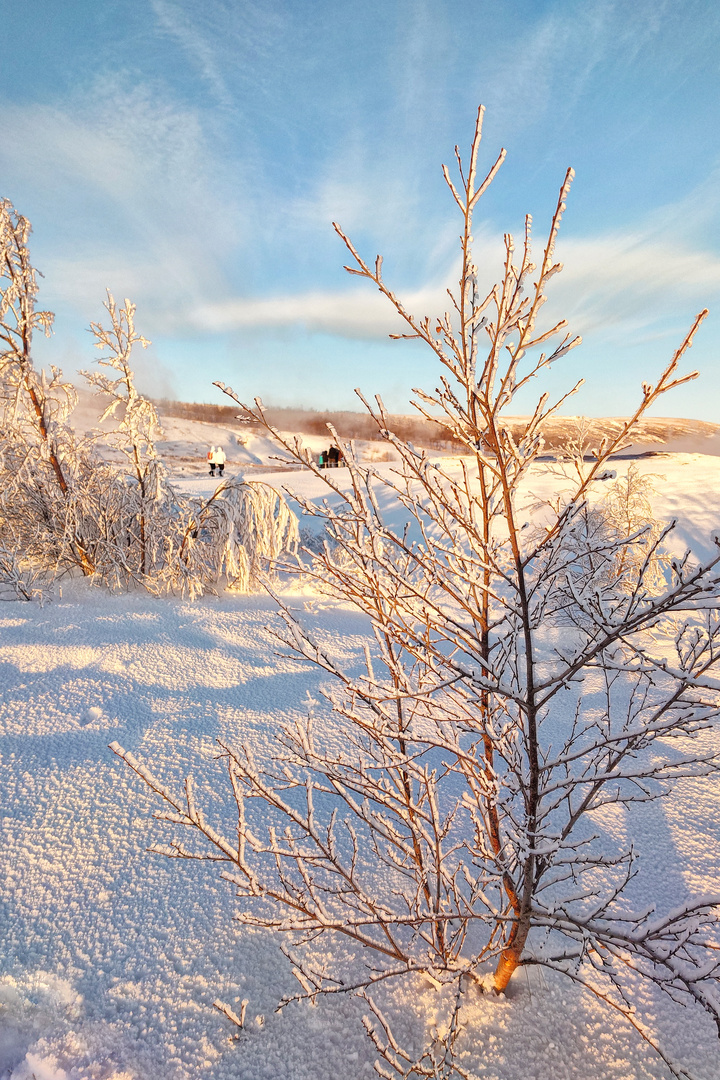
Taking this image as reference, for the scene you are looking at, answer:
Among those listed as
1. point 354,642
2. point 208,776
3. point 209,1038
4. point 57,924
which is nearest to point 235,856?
point 209,1038

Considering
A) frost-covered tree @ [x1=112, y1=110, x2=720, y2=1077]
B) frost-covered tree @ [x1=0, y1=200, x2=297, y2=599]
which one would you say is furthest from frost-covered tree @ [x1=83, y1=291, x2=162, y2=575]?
frost-covered tree @ [x1=112, y1=110, x2=720, y2=1077]

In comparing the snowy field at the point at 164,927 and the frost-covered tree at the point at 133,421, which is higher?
the frost-covered tree at the point at 133,421

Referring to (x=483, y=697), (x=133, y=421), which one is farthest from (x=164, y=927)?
(x=133, y=421)

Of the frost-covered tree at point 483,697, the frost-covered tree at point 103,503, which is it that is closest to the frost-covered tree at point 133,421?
the frost-covered tree at point 103,503

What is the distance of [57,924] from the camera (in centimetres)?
211

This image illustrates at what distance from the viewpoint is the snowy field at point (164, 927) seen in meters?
1.66

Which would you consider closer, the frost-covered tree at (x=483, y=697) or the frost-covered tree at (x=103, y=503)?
the frost-covered tree at (x=483, y=697)

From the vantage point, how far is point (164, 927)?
6.97 ft

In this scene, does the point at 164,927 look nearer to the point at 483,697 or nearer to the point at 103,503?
the point at 483,697

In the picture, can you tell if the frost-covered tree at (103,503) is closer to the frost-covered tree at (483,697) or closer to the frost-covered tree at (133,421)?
the frost-covered tree at (133,421)

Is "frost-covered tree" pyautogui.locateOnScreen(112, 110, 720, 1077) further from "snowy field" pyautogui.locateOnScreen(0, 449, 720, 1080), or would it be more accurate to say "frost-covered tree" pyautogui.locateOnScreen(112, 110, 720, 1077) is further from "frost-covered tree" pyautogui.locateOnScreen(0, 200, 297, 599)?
"frost-covered tree" pyautogui.locateOnScreen(0, 200, 297, 599)

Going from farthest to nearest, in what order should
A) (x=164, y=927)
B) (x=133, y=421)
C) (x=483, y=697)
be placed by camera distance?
(x=133, y=421) < (x=164, y=927) < (x=483, y=697)

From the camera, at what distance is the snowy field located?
5.46ft

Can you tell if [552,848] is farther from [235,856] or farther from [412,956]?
[412,956]
